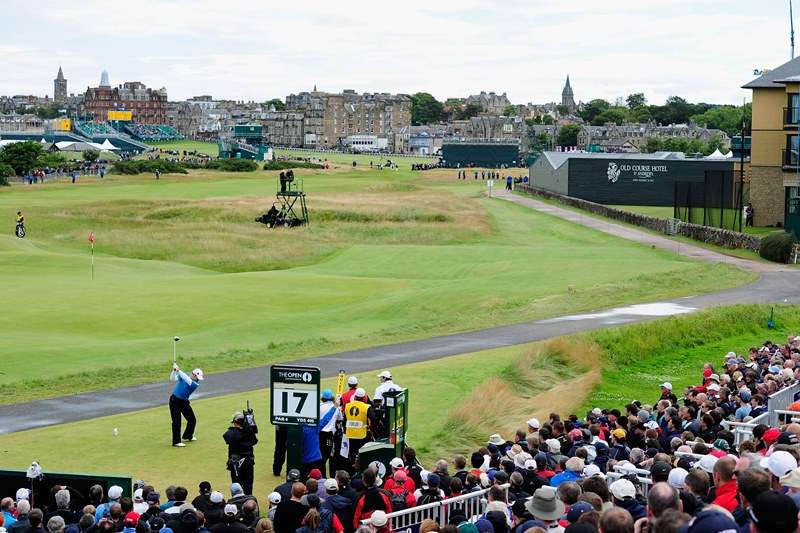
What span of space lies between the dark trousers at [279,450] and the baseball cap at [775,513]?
9.88 m

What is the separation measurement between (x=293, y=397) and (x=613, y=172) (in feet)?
265

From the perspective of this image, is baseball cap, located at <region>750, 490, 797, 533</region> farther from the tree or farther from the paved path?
the tree

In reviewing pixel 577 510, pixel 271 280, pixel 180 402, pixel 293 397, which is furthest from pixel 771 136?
pixel 577 510

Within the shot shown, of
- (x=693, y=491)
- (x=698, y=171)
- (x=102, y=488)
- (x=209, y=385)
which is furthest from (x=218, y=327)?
(x=698, y=171)

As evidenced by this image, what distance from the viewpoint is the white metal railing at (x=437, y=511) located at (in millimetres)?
13095

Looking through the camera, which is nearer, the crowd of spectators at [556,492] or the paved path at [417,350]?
the crowd of spectators at [556,492]

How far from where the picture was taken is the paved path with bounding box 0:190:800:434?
23.5 metres

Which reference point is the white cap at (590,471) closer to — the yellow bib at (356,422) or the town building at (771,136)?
the yellow bib at (356,422)

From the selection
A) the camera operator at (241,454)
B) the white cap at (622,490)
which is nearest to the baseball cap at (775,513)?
the white cap at (622,490)

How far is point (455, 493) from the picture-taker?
13.7 m

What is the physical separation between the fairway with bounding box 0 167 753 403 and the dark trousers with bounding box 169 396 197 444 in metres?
6.41

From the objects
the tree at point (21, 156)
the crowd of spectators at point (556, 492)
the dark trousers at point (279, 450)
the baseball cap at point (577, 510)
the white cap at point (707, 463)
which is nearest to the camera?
the crowd of spectators at point (556, 492)

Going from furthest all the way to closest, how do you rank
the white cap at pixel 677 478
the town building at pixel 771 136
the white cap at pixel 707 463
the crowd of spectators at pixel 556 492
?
the town building at pixel 771 136 < the white cap at pixel 707 463 < the white cap at pixel 677 478 < the crowd of spectators at pixel 556 492

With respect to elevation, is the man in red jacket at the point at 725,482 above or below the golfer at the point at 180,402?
above
